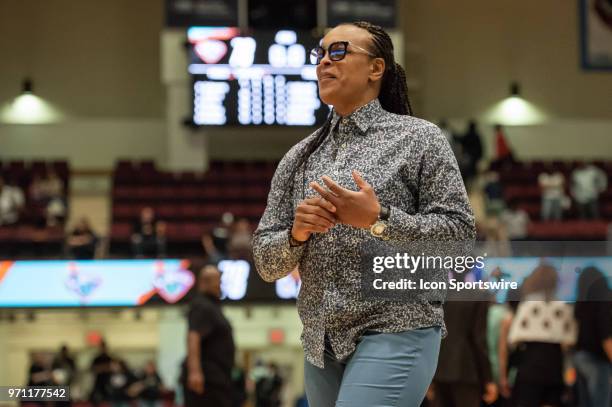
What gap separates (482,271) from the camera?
299cm

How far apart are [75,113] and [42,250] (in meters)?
9.23

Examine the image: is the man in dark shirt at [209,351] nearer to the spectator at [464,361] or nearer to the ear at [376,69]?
the spectator at [464,361]

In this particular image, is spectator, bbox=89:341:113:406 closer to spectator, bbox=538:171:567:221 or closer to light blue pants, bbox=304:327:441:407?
light blue pants, bbox=304:327:441:407

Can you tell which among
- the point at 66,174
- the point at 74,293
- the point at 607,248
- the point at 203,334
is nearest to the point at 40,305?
the point at 74,293

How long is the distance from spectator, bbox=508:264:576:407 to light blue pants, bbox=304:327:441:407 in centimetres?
325

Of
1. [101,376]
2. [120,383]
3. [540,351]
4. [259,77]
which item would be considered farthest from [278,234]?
[259,77]

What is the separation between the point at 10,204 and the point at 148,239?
3801 millimetres

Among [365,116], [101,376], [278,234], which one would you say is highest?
[365,116]

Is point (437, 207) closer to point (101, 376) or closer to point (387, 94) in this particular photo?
point (387, 94)

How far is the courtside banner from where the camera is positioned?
105 inches

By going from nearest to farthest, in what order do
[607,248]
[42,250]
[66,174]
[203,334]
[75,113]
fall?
[607,248] < [203,334] < [42,250] < [66,174] < [75,113]

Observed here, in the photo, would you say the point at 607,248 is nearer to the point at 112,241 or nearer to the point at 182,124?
the point at 112,241

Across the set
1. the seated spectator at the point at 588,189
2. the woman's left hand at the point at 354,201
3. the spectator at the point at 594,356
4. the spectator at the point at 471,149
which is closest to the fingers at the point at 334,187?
the woman's left hand at the point at 354,201

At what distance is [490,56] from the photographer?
75.7 ft
